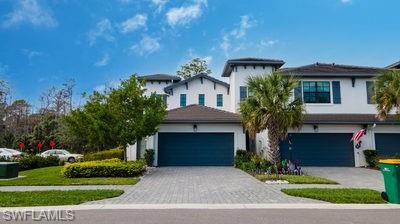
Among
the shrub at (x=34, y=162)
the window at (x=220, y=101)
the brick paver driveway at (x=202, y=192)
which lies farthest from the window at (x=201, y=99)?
the brick paver driveway at (x=202, y=192)

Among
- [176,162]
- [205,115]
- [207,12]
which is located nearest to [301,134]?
[205,115]

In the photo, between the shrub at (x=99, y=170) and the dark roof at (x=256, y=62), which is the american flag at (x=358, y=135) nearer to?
the dark roof at (x=256, y=62)

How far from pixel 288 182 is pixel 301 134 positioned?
909 centimetres

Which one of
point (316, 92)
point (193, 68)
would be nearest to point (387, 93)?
point (316, 92)

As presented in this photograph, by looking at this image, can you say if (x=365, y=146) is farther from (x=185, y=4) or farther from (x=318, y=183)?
(x=185, y=4)

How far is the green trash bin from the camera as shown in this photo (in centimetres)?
980

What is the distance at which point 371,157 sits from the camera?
22000 mm

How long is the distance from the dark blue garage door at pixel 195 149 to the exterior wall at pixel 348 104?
21.9ft

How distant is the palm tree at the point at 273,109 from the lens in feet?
58.4

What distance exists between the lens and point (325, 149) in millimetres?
22859

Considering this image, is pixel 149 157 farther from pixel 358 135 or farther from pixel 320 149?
pixel 358 135

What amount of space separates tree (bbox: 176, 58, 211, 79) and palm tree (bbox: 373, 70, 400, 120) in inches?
1297

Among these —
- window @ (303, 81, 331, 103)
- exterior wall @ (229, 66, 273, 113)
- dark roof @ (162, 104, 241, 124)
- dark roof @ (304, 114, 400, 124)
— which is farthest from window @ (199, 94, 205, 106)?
dark roof @ (304, 114, 400, 124)

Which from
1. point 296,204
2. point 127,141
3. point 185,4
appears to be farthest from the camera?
Result: point 185,4
